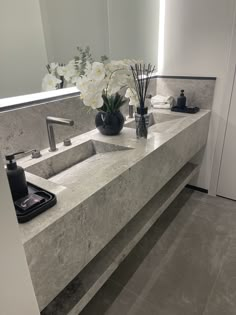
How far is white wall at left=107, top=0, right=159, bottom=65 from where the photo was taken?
74.5 inches

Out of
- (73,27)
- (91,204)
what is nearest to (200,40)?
(73,27)

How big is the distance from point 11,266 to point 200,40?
80.8 inches

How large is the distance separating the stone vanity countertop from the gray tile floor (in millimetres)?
814

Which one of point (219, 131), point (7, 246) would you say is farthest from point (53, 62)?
point (219, 131)

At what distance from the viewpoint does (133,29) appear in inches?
80.7

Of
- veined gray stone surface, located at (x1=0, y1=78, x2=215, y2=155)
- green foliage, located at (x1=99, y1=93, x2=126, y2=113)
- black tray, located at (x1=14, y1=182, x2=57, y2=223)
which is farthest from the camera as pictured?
green foliage, located at (x1=99, y1=93, x2=126, y2=113)

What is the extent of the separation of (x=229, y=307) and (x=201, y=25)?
2.01 meters

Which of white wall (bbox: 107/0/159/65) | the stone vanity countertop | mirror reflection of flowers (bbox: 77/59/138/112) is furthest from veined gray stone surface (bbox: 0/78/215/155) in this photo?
white wall (bbox: 107/0/159/65)

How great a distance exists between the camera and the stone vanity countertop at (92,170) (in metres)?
0.76

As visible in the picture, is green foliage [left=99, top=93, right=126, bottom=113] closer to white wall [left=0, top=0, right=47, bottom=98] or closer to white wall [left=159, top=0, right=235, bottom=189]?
white wall [left=0, top=0, right=47, bottom=98]

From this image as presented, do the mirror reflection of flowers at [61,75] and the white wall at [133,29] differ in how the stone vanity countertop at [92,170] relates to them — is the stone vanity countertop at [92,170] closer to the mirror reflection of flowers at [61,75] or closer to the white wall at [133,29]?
the mirror reflection of flowers at [61,75]

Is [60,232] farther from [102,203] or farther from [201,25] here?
[201,25]

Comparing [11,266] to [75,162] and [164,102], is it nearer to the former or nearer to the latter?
[75,162]

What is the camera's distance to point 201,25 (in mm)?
1850
